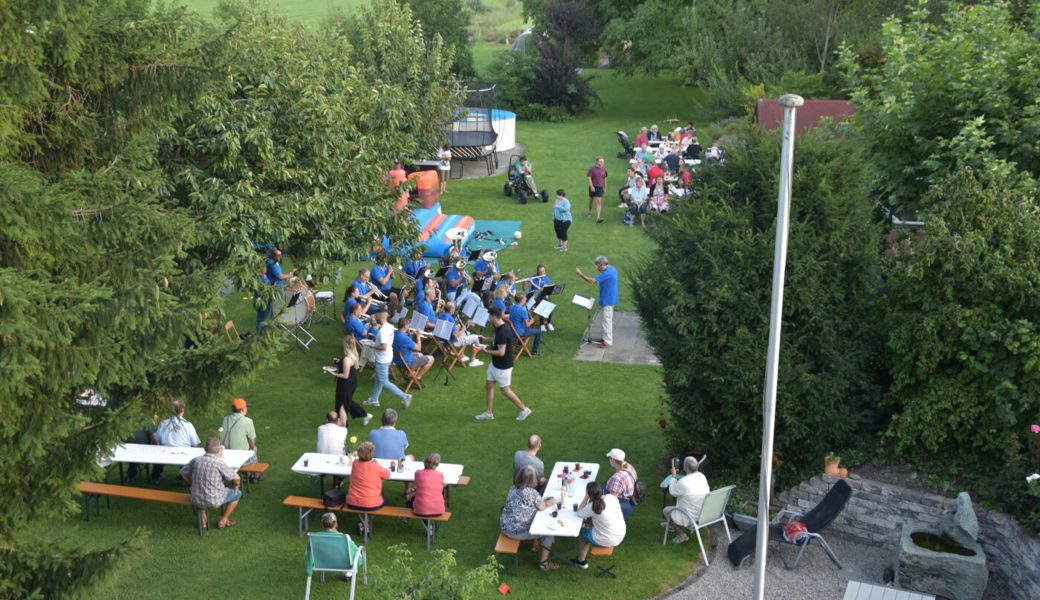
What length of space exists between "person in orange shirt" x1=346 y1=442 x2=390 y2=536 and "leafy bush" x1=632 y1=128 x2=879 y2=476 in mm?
3795

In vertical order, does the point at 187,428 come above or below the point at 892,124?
below

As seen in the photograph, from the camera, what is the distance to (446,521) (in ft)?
43.5

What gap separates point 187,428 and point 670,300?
21.3 feet

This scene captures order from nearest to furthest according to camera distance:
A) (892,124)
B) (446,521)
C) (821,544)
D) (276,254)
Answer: (821,544)
(446,521)
(892,124)
(276,254)

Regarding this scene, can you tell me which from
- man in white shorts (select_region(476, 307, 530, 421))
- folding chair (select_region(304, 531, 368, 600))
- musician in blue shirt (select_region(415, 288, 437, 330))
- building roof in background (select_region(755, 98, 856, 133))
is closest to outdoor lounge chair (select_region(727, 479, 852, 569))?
folding chair (select_region(304, 531, 368, 600))

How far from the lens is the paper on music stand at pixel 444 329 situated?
56.9 ft

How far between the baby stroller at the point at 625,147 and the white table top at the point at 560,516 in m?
22.0

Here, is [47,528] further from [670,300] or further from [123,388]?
[670,300]

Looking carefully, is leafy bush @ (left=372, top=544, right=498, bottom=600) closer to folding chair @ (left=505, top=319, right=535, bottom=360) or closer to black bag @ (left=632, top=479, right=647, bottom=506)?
black bag @ (left=632, top=479, right=647, bottom=506)

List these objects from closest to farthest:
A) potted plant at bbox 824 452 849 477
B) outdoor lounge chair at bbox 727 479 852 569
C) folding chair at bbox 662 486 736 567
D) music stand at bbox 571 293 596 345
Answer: outdoor lounge chair at bbox 727 479 852 569 → folding chair at bbox 662 486 736 567 → potted plant at bbox 824 452 849 477 → music stand at bbox 571 293 596 345

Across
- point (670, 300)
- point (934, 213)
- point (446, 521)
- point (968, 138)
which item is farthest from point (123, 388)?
point (968, 138)

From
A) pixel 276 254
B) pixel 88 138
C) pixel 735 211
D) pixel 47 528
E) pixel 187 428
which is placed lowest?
pixel 47 528

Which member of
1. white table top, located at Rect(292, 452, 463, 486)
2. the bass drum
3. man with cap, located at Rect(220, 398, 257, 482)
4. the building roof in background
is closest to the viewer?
white table top, located at Rect(292, 452, 463, 486)

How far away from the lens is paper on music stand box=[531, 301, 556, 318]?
18781 millimetres
